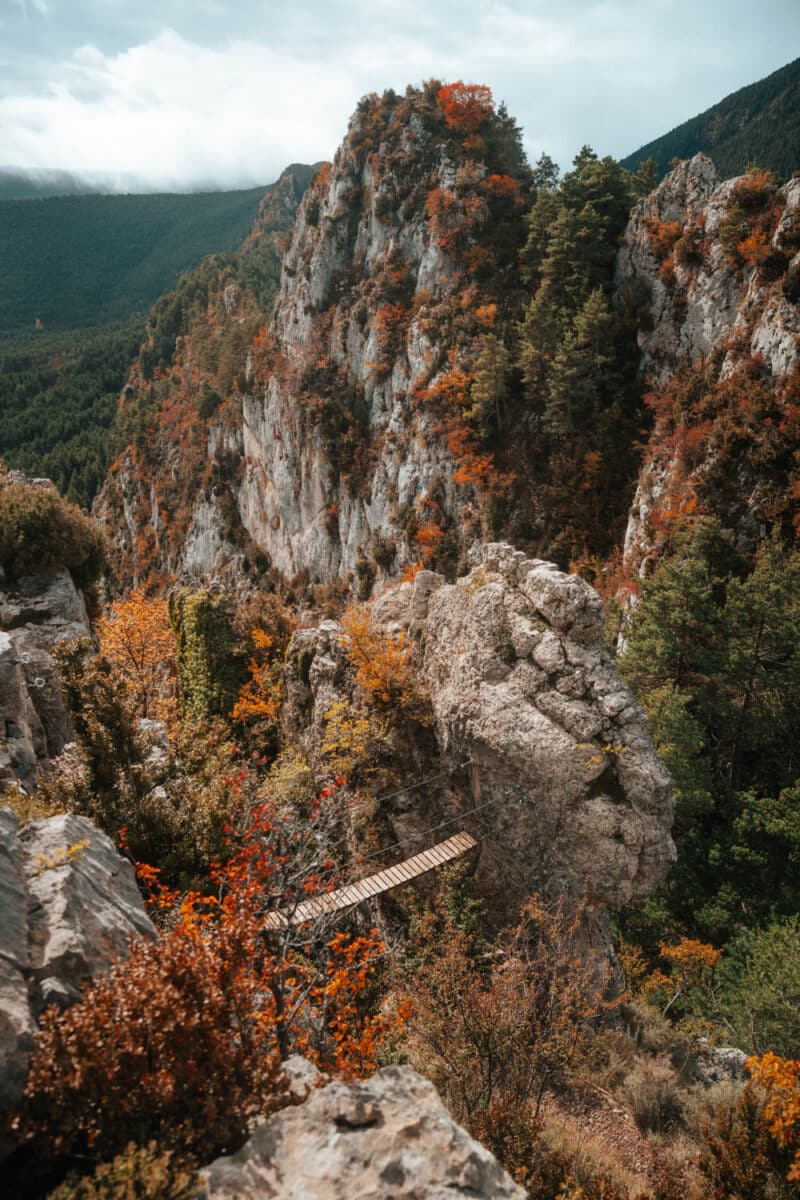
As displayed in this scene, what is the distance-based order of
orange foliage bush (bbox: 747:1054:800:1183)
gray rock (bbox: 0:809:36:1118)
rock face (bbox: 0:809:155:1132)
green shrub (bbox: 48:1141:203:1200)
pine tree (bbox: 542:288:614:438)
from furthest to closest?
pine tree (bbox: 542:288:614:438)
orange foliage bush (bbox: 747:1054:800:1183)
rock face (bbox: 0:809:155:1132)
gray rock (bbox: 0:809:36:1118)
green shrub (bbox: 48:1141:203:1200)

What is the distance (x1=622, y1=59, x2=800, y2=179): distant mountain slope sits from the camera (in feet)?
281

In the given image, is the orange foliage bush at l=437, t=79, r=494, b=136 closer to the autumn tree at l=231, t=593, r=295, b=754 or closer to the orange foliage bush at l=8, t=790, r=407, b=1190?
the autumn tree at l=231, t=593, r=295, b=754

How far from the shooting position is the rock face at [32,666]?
13898 mm

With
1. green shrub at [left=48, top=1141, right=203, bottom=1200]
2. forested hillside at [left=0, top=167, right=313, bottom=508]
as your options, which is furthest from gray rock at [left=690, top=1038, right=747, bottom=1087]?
forested hillside at [left=0, top=167, right=313, bottom=508]

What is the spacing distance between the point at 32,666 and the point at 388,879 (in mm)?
12502

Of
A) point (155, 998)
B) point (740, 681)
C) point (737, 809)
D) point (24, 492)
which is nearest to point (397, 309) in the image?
point (24, 492)

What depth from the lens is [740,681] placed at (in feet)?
81.3

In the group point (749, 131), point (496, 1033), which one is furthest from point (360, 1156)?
point (749, 131)

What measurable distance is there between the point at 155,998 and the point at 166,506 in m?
94.0

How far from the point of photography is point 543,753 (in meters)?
15.1

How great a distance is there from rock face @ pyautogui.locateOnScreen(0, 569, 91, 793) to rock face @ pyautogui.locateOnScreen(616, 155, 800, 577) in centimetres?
2638

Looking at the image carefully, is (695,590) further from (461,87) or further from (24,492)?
(461,87)

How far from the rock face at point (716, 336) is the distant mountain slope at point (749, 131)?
60218 mm

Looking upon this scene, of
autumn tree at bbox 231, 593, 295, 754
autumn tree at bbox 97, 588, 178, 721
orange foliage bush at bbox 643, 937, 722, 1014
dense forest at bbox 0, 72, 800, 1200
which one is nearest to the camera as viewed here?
dense forest at bbox 0, 72, 800, 1200
